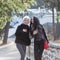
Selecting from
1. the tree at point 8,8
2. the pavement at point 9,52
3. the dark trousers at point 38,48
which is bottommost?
the pavement at point 9,52

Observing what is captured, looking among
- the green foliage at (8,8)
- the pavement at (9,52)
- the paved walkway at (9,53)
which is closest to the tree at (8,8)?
the green foliage at (8,8)

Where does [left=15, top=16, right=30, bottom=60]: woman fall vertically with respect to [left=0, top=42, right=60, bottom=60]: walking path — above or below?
above

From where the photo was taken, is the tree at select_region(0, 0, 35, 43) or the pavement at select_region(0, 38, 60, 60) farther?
the tree at select_region(0, 0, 35, 43)

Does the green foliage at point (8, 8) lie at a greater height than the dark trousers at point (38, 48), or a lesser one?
lesser

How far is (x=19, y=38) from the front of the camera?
35.9ft

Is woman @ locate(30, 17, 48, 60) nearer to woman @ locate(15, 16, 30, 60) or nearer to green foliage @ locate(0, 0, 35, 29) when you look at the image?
woman @ locate(15, 16, 30, 60)

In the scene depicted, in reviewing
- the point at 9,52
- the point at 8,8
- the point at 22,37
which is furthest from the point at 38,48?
the point at 8,8

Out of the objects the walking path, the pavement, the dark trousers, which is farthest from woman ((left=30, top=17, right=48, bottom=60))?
the pavement

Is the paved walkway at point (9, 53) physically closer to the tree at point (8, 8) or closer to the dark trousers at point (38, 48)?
the tree at point (8, 8)

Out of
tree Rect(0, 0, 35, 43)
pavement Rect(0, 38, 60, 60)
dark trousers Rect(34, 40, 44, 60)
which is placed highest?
dark trousers Rect(34, 40, 44, 60)

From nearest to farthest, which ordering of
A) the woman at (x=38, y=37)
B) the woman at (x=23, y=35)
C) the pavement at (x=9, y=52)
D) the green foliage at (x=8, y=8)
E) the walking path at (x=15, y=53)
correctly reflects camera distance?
the woman at (x=38, y=37), the woman at (x=23, y=35), the walking path at (x=15, y=53), the pavement at (x=9, y=52), the green foliage at (x=8, y=8)

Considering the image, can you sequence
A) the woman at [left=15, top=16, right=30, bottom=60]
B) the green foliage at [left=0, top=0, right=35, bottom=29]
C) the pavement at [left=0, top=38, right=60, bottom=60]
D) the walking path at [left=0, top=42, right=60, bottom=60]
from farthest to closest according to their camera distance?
the green foliage at [left=0, top=0, right=35, bottom=29] < the pavement at [left=0, top=38, right=60, bottom=60] < the walking path at [left=0, top=42, right=60, bottom=60] < the woman at [left=15, top=16, right=30, bottom=60]

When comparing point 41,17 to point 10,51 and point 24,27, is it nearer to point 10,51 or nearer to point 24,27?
point 10,51

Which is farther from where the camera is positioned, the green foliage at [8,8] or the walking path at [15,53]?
the green foliage at [8,8]
